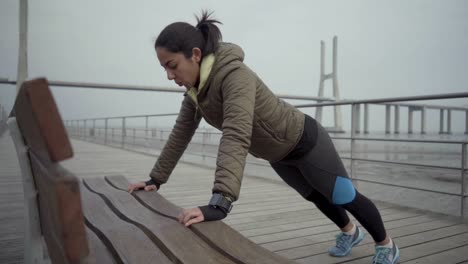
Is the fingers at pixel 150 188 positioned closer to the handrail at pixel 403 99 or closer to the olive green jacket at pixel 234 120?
the olive green jacket at pixel 234 120

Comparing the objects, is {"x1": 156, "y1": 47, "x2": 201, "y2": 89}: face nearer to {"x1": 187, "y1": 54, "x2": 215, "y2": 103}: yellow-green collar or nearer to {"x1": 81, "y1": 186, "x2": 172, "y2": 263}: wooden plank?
{"x1": 187, "y1": 54, "x2": 215, "y2": 103}: yellow-green collar

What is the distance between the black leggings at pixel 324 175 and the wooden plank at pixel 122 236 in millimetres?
615

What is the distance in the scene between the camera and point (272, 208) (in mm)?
2385

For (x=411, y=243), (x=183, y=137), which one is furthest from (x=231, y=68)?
(x=411, y=243)

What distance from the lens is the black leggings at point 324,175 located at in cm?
120

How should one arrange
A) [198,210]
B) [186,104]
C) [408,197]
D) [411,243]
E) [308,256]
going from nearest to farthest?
1. [198,210]
2. [186,104]
3. [308,256]
4. [411,243]
5. [408,197]

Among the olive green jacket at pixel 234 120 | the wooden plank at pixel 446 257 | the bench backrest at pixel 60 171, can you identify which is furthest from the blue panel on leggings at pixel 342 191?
the bench backrest at pixel 60 171

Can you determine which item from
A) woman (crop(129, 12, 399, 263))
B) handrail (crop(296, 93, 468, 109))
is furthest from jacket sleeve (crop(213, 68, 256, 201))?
handrail (crop(296, 93, 468, 109))

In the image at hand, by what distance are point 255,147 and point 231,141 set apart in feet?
0.93

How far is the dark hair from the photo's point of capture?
98 cm

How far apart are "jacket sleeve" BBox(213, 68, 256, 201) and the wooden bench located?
10cm

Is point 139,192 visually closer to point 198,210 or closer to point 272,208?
point 198,210

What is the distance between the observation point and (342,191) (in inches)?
47.5

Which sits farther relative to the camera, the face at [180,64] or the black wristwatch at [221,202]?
the face at [180,64]
